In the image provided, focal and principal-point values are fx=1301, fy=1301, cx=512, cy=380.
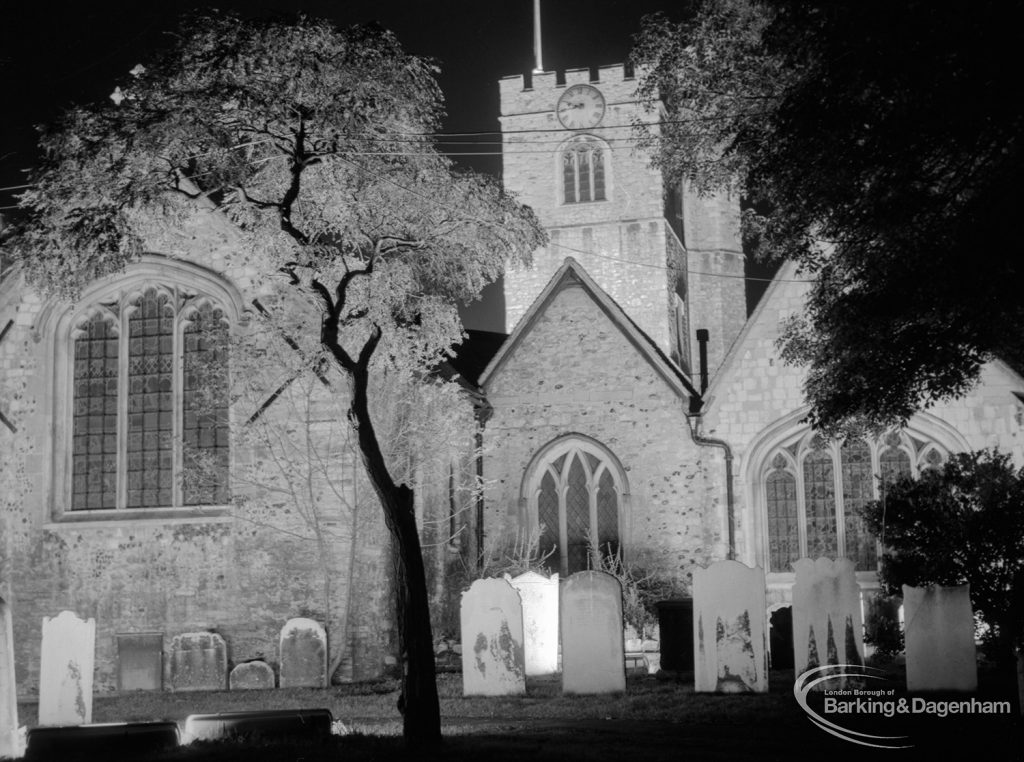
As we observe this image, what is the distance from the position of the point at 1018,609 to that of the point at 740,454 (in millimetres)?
10217

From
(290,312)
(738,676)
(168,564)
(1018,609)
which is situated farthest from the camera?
(168,564)

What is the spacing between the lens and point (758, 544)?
25.8 metres

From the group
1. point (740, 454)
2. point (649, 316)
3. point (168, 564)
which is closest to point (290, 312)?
point (168, 564)

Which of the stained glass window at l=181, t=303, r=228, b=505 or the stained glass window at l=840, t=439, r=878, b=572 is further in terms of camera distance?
the stained glass window at l=181, t=303, r=228, b=505

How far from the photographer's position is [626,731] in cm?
1441

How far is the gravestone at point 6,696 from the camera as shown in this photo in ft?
43.2

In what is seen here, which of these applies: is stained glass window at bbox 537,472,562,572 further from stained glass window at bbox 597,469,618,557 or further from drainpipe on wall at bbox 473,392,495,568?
drainpipe on wall at bbox 473,392,495,568

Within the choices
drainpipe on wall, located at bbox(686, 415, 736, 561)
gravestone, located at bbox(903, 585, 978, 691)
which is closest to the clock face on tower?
drainpipe on wall, located at bbox(686, 415, 736, 561)

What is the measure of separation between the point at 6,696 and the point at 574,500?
15319 millimetres

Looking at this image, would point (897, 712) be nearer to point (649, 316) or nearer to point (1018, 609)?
point (1018, 609)

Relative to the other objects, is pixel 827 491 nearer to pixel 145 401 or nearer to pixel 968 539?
pixel 968 539

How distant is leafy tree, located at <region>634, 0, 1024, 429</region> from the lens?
38.3ft

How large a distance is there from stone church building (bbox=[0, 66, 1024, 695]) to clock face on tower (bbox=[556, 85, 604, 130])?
2582 centimetres

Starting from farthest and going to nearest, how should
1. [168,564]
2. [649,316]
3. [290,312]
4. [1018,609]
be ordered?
[649,316] → [168,564] → [290,312] → [1018,609]
